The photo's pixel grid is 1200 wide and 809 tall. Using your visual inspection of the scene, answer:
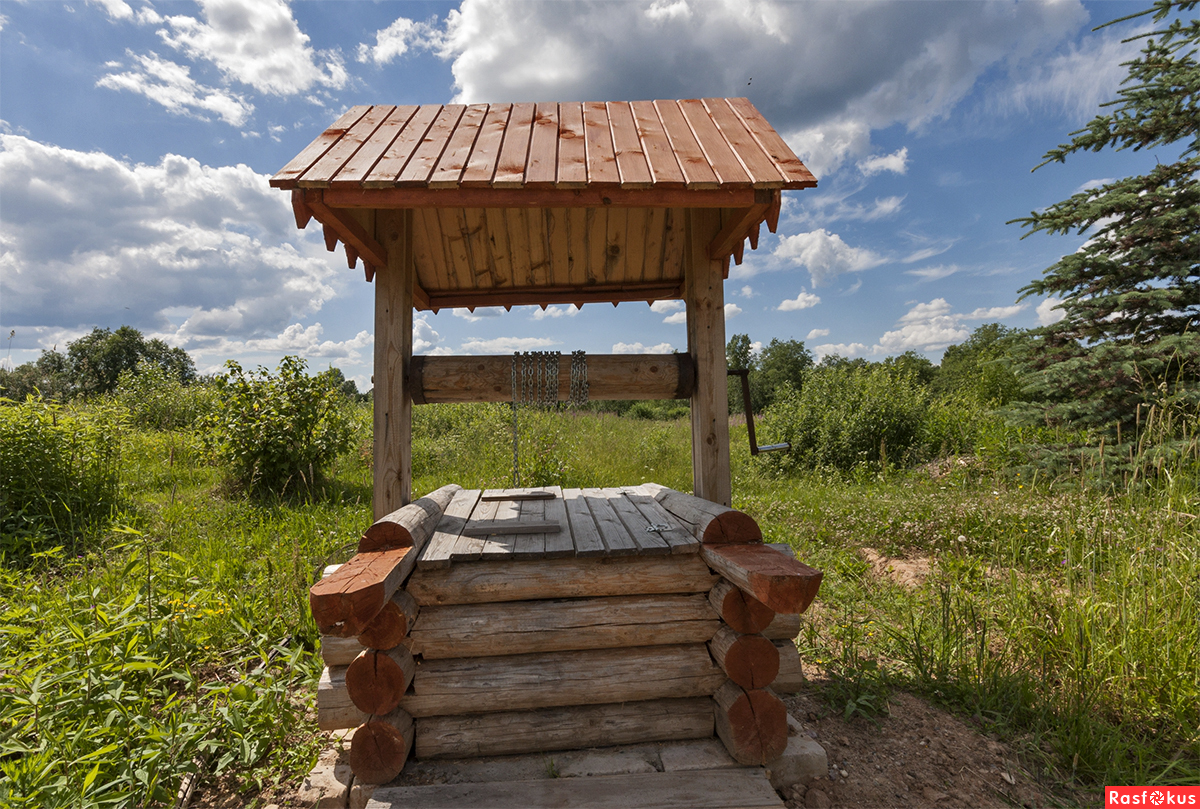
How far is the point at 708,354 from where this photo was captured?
3666 mm

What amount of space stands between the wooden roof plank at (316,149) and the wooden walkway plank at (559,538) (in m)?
2.34

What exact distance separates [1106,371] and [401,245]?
8215 millimetres

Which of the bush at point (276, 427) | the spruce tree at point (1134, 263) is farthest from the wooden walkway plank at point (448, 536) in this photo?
the spruce tree at point (1134, 263)

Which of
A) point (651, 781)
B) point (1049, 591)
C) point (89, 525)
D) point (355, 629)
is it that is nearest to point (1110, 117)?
point (1049, 591)

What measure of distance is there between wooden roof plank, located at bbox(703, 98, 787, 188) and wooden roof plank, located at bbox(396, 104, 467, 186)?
5.81 ft

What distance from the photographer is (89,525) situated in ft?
18.6

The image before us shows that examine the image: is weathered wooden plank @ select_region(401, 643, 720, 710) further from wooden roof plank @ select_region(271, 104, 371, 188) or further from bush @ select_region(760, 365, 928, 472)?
bush @ select_region(760, 365, 928, 472)

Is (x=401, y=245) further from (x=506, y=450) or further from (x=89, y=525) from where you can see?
(x=506, y=450)

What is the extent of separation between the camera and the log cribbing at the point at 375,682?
2.52 m

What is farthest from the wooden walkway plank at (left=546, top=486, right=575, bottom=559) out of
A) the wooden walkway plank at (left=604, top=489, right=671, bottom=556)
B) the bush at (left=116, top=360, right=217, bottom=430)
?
the bush at (left=116, top=360, right=217, bottom=430)

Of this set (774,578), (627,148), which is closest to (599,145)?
(627,148)

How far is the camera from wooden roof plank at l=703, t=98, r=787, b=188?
292 cm

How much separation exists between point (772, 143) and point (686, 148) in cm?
58

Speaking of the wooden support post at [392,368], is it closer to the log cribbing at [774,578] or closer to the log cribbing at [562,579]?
the log cribbing at [562,579]
